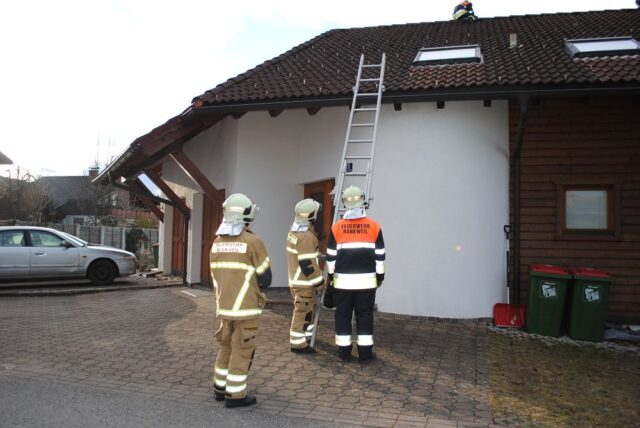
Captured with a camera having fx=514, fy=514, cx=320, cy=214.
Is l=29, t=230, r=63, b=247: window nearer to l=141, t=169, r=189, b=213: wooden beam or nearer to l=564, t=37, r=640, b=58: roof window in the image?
l=141, t=169, r=189, b=213: wooden beam

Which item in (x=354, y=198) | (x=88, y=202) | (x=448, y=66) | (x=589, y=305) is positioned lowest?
(x=589, y=305)

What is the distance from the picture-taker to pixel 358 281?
17.7 ft

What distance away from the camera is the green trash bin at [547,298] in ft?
22.4

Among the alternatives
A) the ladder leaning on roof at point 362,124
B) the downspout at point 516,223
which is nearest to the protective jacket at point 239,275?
the ladder leaning on roof at point 362,124

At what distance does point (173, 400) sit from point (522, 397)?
3016mm

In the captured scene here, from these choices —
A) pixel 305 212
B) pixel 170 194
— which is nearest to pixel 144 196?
pixel 170 194

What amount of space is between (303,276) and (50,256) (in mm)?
8364

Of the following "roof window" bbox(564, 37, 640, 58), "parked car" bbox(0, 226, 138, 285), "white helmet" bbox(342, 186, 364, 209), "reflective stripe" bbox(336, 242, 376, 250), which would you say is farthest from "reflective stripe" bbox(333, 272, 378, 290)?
"parked car" bbox(0, 226, 138, 285)

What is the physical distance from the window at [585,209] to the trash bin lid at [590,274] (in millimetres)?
746

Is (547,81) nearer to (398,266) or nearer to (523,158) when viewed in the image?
(523,158)

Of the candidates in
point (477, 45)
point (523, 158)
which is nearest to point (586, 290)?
point (523, 158)

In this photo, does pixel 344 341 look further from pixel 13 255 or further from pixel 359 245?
pixel 13 255

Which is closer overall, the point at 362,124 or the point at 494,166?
the point at 362,124

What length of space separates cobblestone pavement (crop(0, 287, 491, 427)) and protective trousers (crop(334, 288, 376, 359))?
0.60 ft
